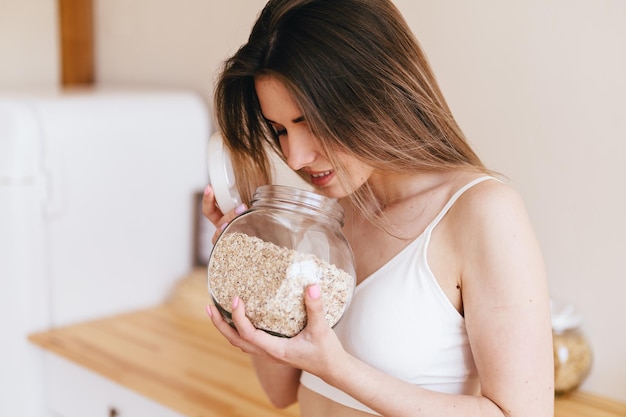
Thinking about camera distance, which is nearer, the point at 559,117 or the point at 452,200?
the point at 452,200

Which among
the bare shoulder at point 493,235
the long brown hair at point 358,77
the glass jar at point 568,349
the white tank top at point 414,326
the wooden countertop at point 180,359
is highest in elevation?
the long brown hair at point 358,77

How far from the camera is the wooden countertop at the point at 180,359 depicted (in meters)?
1.60

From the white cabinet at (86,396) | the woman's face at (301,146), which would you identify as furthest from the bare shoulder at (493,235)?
the white cabinet at (86,396)

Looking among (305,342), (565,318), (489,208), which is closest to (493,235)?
(489,208)

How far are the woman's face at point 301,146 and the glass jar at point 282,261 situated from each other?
43mm

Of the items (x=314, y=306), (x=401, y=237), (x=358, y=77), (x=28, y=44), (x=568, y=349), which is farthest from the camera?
(x=28, y=44)

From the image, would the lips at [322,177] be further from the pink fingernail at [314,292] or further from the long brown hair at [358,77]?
the pink fingernail at [314,292]

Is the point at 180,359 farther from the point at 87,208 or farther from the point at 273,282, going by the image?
the point at 273,282

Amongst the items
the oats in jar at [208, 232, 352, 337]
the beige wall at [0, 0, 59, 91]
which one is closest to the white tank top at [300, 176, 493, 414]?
the oats in jar at [208, 232, 352, 337]

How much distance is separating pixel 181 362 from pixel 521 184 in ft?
2.65

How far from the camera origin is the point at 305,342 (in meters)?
0.93

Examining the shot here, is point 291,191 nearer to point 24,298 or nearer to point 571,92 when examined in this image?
point 571,92

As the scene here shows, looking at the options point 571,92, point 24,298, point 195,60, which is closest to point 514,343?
point 571,92

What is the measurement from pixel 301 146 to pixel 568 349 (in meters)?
0.77
